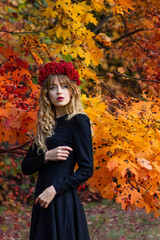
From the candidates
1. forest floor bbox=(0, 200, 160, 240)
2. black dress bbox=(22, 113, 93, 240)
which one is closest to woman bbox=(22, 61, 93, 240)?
black dress bbox=(22, 113, 93, 240)

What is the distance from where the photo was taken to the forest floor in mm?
5641

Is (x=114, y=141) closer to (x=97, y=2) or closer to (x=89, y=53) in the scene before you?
(x=89, y=53)

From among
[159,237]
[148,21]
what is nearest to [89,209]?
[159,237]

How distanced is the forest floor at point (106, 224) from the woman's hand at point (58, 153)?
126 inches

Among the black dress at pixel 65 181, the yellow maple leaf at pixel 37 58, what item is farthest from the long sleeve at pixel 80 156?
the yellow maple leaf at pixel 37 58

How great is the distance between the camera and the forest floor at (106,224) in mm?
5641

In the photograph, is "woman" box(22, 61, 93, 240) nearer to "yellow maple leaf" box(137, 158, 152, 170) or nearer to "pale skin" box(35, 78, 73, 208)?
"pale skin" box(35, 78, 73, 208)

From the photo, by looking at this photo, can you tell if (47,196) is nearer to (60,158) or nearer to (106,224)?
(60,158)

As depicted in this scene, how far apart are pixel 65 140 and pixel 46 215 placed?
52cm

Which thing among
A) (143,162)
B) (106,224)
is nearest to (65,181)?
(143,162)

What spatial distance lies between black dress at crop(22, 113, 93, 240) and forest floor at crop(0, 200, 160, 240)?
9.90ft

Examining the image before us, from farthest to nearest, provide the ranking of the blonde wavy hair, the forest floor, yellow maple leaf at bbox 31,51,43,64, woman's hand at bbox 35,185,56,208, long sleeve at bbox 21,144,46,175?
1. the forest floor
2. yellow maple leaf at bbox 31,51,43,64
3. the blonde wavy hair
4. long sleeve at bbox 21,144,46,175
5. woman's hand at bbox 35,185,56,208

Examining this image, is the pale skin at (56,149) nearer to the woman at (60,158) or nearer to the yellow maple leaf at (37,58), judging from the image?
the woman at (60,158)

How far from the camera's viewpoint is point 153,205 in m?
2.54
